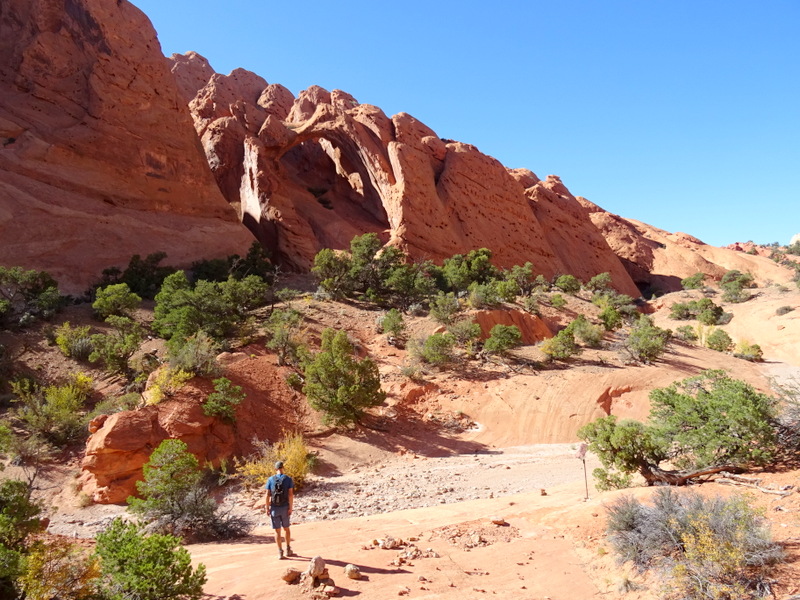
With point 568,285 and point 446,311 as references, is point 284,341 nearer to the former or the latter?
point 446,311

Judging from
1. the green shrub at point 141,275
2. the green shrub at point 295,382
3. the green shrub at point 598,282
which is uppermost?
the green shrub at point 598,282

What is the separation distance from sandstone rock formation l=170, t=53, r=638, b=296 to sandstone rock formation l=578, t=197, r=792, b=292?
5663 millimetres

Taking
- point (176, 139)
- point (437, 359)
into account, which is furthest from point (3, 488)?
point (176, 139)

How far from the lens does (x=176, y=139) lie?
2944cm

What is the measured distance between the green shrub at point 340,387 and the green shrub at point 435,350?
381 cm

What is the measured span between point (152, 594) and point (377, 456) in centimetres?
836

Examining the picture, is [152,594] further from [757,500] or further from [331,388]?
[331,388]

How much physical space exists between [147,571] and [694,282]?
48.6 metres

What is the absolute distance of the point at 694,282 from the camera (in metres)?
42.2

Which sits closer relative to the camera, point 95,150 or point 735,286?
point 95,150

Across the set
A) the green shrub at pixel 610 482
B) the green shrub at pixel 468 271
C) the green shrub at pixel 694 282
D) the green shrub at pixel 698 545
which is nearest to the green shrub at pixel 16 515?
the green shrub at pixel 698 545

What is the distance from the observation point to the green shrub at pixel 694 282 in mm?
42188

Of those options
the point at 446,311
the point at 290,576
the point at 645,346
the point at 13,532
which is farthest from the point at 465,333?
the point at 13,532

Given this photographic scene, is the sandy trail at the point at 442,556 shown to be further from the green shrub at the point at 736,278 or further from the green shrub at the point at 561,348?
the green shrub at the point at 736,278
